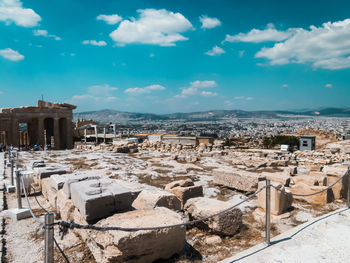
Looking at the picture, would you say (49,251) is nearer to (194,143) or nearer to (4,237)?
(4,237)

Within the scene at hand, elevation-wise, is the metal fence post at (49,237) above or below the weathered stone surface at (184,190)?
above

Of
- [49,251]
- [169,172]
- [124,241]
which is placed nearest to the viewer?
[49,251]

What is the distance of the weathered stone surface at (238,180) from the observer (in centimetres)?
761

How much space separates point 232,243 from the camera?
432 cm

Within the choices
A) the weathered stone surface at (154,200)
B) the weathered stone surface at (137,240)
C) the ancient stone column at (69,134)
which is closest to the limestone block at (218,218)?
the weathered stone surface at (154,200)

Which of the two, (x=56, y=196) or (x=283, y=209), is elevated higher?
(x=56, y=196)

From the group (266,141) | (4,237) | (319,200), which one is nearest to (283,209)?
(319,200)

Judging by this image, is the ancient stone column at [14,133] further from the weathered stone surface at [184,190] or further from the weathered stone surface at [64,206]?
the weathered stone surface at [184,190]

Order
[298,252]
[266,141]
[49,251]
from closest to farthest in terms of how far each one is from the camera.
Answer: [49,251] → [298,252] → [266,141]

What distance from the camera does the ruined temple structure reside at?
75.1 ft

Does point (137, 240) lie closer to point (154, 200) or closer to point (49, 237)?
point (49, 237)

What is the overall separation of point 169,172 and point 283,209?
6213 mm

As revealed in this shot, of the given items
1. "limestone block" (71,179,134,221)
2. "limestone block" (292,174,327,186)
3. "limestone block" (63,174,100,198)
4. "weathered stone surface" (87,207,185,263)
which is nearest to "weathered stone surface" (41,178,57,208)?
"limestone block" (63,174,100,198)

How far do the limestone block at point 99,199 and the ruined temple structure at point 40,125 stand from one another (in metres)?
23.1
